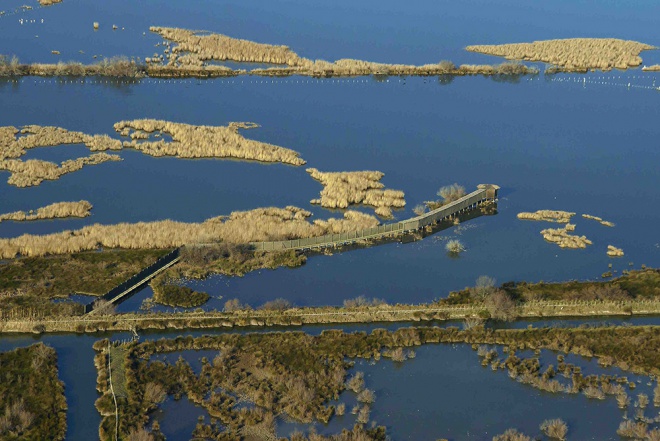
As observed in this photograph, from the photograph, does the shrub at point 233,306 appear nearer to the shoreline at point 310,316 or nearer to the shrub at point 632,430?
the shoreline at point 310,316

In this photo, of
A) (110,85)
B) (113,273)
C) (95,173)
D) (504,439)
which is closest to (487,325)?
(504,439)

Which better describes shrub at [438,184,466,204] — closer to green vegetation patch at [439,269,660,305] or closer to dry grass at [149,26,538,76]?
green vegetation patch at [439,269,660,305]

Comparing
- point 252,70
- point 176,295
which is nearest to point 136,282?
point 176,295

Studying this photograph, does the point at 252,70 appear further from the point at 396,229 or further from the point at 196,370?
the point at 196,370

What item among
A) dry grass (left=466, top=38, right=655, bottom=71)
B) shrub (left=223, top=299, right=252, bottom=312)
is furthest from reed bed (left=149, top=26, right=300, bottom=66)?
shrub (left=223, top=299, right=252, bottom=312)

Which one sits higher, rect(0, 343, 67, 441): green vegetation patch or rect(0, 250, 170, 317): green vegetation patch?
rect(0, 250, 170, 317): green vegetation patch

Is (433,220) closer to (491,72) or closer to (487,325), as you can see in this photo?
(487,325)

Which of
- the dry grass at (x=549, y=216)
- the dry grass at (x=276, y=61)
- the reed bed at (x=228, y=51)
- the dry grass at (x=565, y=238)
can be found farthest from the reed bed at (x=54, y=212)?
the reed bed at (x=228, y=51)
